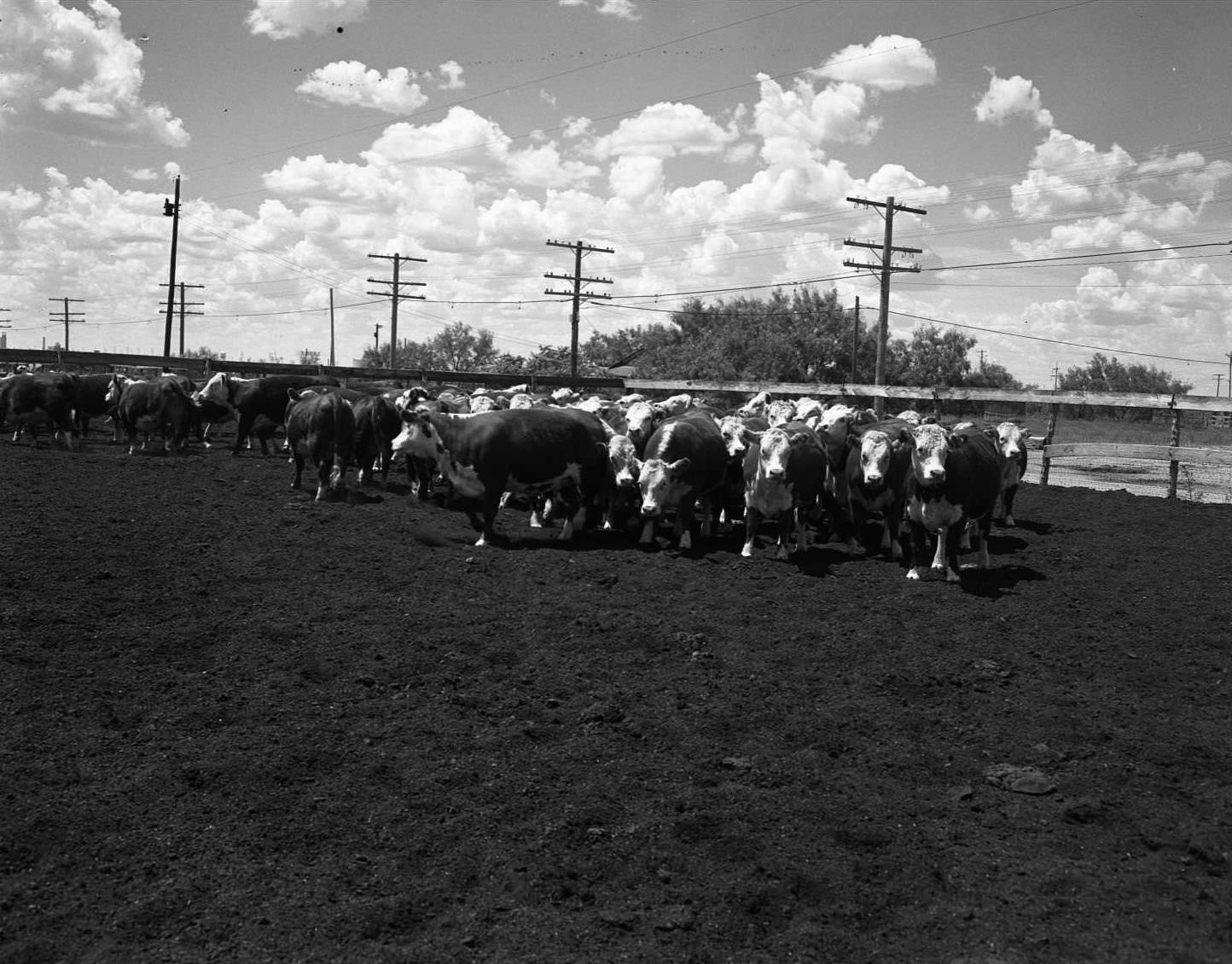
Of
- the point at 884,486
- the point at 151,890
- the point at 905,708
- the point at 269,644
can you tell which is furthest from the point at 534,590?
the point at 151,890

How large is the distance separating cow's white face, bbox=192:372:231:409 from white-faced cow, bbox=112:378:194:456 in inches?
61.4

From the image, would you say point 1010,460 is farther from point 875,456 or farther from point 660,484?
point 660,484

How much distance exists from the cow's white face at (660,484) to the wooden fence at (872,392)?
9.56 meters

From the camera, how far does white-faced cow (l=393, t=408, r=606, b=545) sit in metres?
14.1

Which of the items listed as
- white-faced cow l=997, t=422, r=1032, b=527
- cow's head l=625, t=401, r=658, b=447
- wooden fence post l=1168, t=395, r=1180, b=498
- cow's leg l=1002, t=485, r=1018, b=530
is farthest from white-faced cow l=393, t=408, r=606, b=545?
wooden fence post l=1168, t=395, r=1180, b=498

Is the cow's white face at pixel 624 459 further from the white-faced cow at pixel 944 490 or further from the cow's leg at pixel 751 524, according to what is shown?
the white-faced cow at pixel 944 490

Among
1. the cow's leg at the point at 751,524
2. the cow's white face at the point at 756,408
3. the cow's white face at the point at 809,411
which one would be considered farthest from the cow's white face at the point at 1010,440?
the cow's leg at the point at 751,524

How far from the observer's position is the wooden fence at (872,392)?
21.4 meters

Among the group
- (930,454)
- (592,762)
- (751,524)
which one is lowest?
(592,762)

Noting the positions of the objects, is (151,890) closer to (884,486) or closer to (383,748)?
(383,748)

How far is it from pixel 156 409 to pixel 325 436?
7.15 metres

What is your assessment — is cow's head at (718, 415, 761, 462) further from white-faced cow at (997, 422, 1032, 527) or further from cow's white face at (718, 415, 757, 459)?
white-faced cow at (997, 422, 1032, 527)

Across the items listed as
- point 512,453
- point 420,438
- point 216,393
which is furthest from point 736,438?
point 216,393

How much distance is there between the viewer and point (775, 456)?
1323 centimetres
